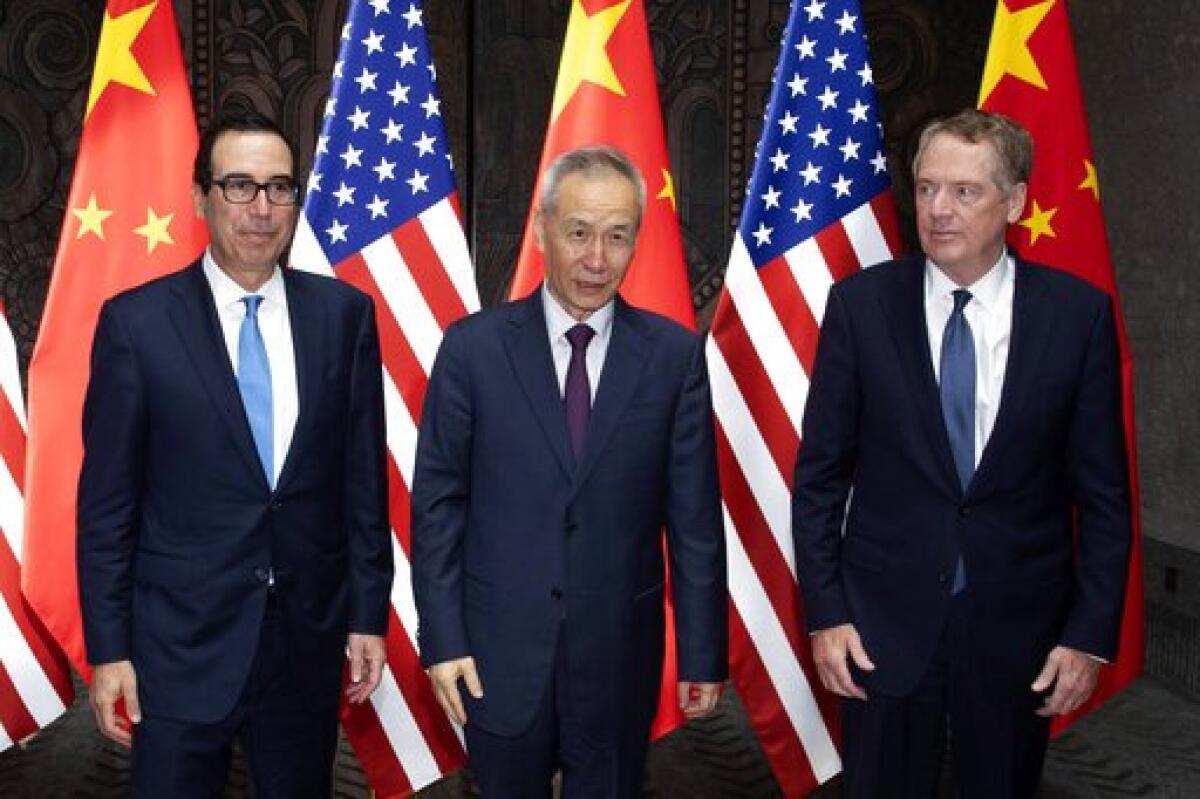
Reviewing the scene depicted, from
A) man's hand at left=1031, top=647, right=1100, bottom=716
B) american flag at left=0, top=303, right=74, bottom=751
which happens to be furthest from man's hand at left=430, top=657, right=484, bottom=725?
american flag at left=0, top=303, right=74, bottom=751

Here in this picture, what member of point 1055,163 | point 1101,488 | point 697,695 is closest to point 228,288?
point 697,695

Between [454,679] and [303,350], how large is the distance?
630 mm

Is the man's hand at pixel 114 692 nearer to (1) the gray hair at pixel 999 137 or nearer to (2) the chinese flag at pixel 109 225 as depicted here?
(2) the chinese flag at pixel 109 225

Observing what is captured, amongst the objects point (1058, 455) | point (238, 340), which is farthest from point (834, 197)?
→ point (238, 340)

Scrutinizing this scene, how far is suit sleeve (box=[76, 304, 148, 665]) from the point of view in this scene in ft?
6.55

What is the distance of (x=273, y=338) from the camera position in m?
2.14

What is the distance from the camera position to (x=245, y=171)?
2070 millimetres

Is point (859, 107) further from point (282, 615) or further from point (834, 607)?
point (282, 615)

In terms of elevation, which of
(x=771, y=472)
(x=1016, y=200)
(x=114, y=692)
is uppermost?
(x=1016, y=200)

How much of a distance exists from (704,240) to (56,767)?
3417mm

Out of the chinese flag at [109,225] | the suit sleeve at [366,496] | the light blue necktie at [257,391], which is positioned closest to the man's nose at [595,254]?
the suit sleeve at [366,496]

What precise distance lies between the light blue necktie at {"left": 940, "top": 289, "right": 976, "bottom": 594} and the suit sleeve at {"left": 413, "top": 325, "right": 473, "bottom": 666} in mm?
872

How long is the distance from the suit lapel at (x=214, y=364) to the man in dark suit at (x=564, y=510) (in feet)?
0.98

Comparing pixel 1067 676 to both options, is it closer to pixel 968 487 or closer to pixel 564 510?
pixel 968 487
